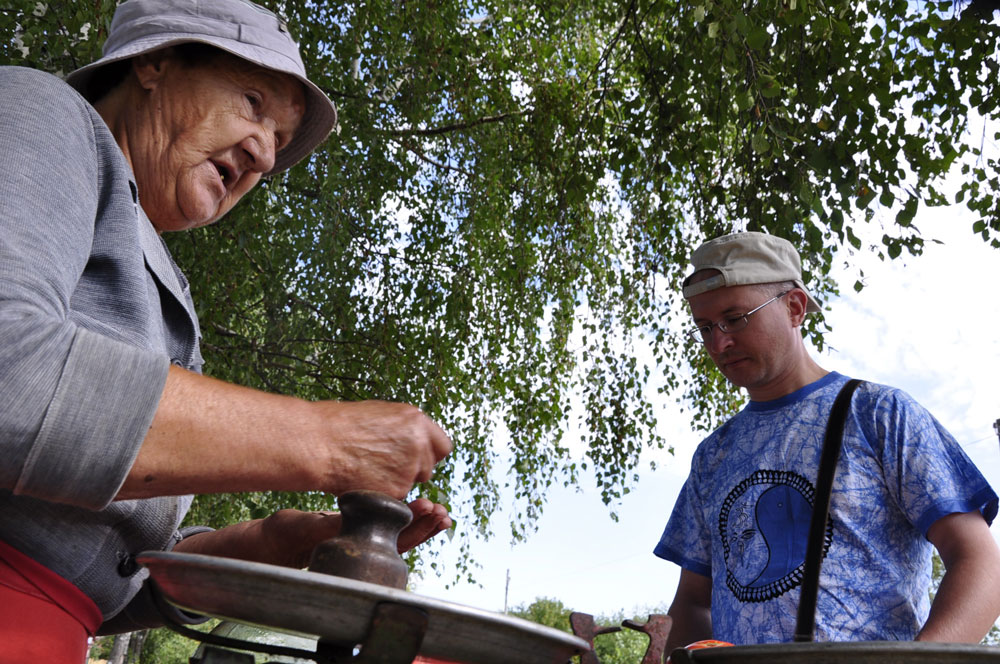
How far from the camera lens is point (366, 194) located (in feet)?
22.2

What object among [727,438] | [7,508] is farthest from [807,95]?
[7,508]

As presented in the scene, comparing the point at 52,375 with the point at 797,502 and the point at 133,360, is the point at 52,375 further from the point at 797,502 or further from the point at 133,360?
the point at 797,502

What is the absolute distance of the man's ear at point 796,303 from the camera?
9.34ft

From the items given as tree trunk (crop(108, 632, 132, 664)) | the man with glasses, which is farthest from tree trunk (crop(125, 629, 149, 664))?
A: the man with glasses

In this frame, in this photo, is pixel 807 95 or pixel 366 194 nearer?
pixel 807 95

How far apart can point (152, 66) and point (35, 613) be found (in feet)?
3.19

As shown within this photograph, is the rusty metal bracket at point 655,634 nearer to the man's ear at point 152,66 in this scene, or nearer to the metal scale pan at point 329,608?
the metal scale pan at point 329,608

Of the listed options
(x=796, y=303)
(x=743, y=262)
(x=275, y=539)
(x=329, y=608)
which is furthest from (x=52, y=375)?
(x=796, y=303)

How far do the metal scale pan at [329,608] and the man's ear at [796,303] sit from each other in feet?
6.80

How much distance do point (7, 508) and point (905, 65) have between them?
554cm

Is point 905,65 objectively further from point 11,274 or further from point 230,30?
point 11,274

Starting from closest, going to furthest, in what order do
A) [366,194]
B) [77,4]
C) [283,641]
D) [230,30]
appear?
[230,30] < [283,641] < [77,4] < [366,194]

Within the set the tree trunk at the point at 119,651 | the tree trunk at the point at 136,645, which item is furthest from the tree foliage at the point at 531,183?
the tree trunk at the point at 136,645

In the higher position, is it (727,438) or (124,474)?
(727,438)
